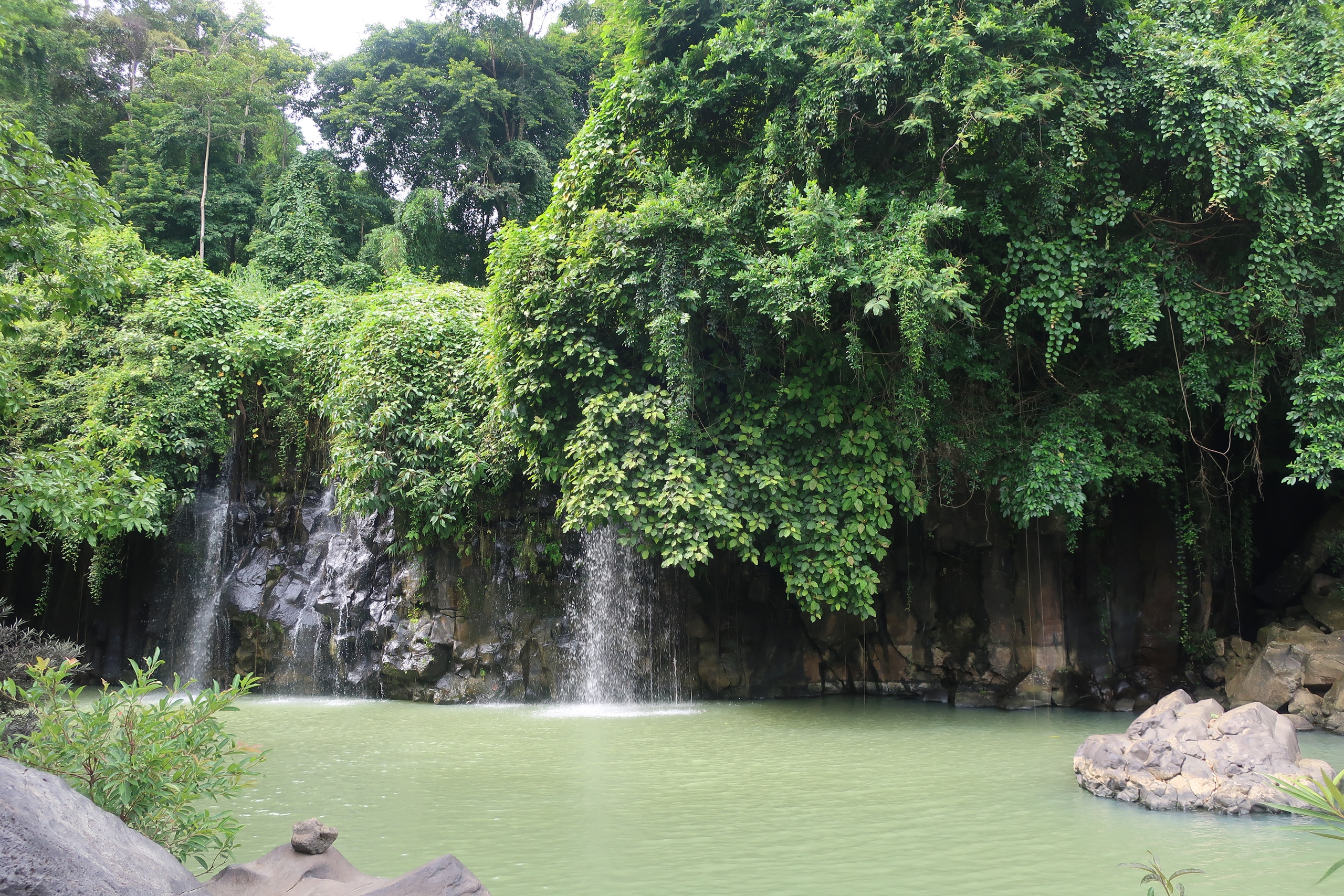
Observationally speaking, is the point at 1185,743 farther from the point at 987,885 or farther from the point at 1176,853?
the point at 987,885

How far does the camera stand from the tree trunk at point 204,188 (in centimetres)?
2273

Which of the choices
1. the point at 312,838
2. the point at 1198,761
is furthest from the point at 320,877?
the point at 1198,761

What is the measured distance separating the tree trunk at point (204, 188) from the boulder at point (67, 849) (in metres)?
22.5

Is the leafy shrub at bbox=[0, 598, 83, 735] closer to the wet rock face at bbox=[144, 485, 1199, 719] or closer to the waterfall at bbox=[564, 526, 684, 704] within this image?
the wet rock face at bbox=[144, 485, 1199, 719]

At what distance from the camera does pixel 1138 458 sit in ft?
33.0

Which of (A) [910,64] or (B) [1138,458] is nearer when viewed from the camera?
(A) [910,64]

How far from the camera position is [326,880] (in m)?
3.85

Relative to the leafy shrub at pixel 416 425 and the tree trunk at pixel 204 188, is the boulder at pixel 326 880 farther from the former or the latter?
the tree trunk at pixel 204 188

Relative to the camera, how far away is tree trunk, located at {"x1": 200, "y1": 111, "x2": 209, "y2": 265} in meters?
22.7

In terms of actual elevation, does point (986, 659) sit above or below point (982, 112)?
below

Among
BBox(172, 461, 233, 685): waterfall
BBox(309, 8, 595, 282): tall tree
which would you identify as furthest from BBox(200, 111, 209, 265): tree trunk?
BBox(172, 461, 233, 685): waterfall

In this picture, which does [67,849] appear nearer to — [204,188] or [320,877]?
[320,877]

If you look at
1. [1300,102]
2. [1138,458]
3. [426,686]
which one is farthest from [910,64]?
[426,686]

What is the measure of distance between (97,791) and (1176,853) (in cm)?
540
